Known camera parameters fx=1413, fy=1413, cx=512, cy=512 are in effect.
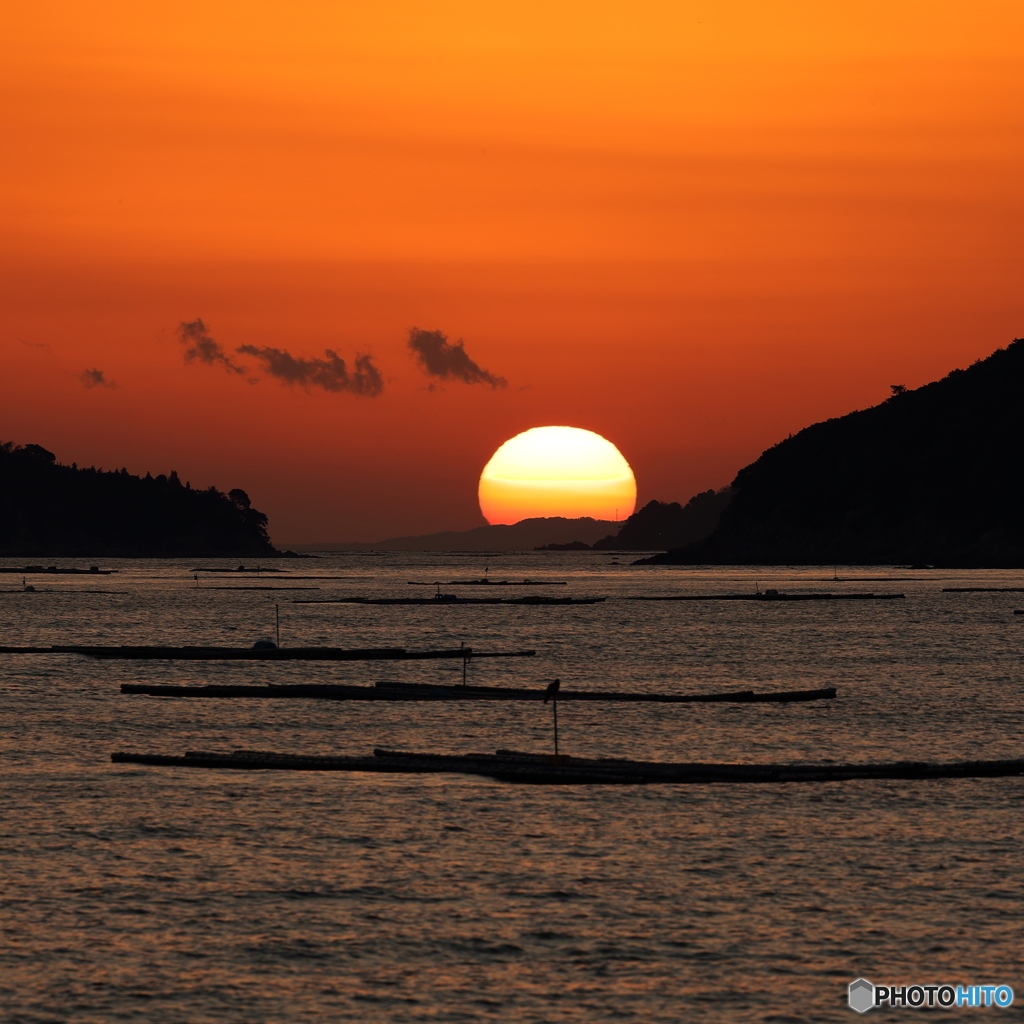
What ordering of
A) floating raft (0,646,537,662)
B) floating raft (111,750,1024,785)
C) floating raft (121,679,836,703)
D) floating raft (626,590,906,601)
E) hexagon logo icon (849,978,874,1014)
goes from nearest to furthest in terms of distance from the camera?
hexagon logo icon (849,978,874,1014)
floating raft (111,750,1024,785)
floating raft (121,679,836,703)
floating raft (0,646,537,662)
floating raft (626,590,906,601)

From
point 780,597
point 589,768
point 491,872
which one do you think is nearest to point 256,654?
point 589,768

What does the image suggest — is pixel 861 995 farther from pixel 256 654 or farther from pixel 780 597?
pixel 780 597

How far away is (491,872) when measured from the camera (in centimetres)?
2841

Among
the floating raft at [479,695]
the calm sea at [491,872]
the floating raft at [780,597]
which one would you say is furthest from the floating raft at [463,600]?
the calm sea at [491,872]

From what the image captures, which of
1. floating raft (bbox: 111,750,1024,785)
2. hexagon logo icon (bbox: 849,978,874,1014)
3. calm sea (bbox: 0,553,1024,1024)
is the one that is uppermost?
floating raft (bbox: 111,750,1024,785)

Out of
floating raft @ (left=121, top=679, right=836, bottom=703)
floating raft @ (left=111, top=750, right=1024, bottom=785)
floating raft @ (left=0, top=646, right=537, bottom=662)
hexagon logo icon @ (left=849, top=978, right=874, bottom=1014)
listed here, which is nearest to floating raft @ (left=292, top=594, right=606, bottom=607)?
floating raft @ (left=0, top=646, right=537, bottom=662)

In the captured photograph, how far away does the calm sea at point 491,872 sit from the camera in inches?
842

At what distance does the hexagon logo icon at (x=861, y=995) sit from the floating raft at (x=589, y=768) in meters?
15.1

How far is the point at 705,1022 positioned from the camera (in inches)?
786

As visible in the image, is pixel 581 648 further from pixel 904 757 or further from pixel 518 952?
pixel 518 952

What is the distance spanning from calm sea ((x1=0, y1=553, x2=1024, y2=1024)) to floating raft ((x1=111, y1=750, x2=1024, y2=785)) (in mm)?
365

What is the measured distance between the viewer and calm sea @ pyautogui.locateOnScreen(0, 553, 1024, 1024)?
21.4m

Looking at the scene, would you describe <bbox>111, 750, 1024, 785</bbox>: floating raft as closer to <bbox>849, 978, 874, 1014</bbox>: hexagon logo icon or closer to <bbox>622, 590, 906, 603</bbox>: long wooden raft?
<bbox>849, 978, 874, 1014</bbox>: hexagon logo icon

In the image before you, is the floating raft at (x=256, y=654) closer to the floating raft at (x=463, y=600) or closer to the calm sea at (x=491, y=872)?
the calm sea at (x=491, y=872)
